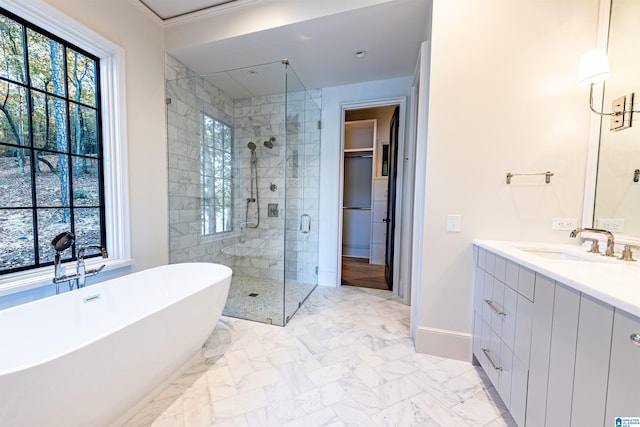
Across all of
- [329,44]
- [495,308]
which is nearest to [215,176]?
[329,44]

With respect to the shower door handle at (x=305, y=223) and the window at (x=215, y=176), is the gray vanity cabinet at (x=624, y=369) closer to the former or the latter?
the shower door handle at (x=305, y=223)

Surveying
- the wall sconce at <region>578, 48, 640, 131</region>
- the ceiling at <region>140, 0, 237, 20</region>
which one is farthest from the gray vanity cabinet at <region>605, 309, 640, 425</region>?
the ceiling at <region>140, 0, 237, 20</region>

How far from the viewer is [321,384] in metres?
1.51

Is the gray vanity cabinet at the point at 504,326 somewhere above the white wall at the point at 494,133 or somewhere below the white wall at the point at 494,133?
below

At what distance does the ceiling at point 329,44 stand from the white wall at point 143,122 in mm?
216

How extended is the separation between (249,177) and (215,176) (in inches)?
17.1

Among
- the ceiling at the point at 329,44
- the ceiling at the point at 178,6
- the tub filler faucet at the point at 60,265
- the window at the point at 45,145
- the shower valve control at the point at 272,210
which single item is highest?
the ceiling at the point at 178,6

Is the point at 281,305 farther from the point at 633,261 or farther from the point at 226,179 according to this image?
the point at 633,261

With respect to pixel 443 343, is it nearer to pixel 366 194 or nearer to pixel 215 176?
pixel 215 176

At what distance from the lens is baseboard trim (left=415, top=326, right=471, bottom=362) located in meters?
1.75

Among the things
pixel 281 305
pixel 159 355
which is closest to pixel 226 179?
pixel 281 305

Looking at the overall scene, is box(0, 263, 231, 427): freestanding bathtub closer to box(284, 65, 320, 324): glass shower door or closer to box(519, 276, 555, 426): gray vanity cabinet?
box(284, 65, 320, 324): glass shower door

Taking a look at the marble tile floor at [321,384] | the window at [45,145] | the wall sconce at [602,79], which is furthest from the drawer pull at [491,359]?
the window at [45,145]

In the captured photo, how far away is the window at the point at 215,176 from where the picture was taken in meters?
2.96
